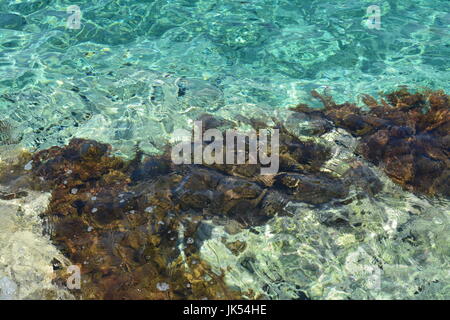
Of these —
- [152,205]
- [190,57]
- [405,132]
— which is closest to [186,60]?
[190,57]

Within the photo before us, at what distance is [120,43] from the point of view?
8242mm

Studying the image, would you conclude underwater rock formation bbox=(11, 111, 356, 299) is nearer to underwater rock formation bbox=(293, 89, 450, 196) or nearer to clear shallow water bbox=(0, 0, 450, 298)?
clear shallow water bbox=(0, 0, 450, 298)

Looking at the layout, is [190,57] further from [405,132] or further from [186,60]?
[405,132]

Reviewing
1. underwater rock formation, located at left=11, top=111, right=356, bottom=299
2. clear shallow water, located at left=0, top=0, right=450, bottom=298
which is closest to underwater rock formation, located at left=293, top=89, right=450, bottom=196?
clear shallow water, located at left=0, top=0, right=450, bottom=298

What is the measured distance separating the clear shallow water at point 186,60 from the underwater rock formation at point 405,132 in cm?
50

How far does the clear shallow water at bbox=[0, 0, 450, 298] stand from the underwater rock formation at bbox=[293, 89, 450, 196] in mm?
497

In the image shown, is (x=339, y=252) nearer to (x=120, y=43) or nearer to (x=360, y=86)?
(x=360, y=86)

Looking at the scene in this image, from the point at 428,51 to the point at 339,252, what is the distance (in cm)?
556

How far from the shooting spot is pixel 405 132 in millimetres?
5844

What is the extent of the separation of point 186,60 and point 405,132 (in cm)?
419

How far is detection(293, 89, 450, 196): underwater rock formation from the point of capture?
5.27 metres

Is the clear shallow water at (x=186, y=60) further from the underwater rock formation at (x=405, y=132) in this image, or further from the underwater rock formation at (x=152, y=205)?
the underwater rock formation at (x=152, y=205)

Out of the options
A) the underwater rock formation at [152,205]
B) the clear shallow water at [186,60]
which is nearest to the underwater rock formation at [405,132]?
the clear shallow water at [186,60]
